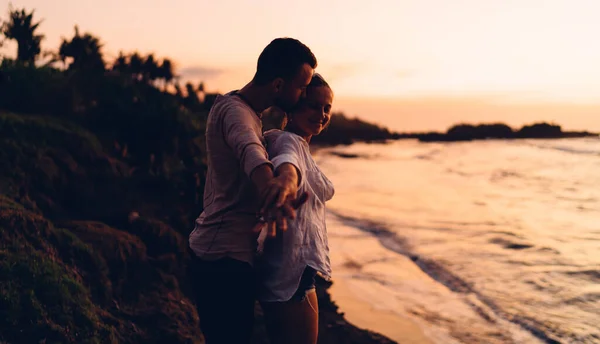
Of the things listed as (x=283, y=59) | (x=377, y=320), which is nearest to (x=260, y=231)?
(x=283, y=59)

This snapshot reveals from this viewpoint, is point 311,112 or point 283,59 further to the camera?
point 311,112

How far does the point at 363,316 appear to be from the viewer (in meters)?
6.86

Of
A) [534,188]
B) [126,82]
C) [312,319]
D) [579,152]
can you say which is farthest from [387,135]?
[312,319]

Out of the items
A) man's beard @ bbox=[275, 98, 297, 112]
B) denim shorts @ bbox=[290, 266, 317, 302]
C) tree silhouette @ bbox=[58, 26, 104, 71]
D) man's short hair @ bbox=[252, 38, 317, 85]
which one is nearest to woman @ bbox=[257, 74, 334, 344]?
denim shorts @ bbox=[290, 266, 317, 302]

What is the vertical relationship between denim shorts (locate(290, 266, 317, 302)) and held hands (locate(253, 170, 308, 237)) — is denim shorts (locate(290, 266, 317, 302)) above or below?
below

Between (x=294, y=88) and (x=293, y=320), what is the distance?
91 cm

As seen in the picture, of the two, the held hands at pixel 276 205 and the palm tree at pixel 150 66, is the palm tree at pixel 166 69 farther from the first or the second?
the held hands at pixel 276 205

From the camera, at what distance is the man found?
241 centimetres

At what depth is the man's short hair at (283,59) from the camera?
7.88 ft

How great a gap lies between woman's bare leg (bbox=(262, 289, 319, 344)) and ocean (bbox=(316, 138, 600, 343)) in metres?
4.09

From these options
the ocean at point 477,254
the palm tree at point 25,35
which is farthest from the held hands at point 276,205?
the palm tree at point 25,35

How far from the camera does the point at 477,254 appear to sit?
393 inches

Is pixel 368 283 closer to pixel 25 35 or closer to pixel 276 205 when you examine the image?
pixel 276 205

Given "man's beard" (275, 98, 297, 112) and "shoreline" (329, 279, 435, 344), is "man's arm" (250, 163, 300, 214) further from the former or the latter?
"shoreline" (329, 279, 435, 344)
